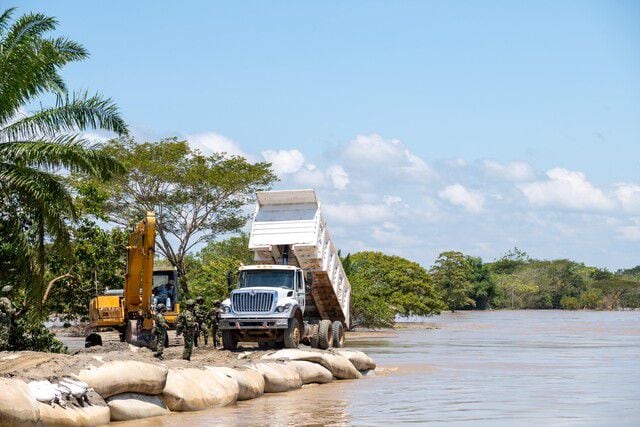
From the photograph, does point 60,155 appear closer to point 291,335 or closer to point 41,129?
point 41,129

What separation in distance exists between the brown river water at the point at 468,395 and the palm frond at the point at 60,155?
4.81 m

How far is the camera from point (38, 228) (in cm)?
1953

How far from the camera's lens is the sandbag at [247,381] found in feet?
57.5

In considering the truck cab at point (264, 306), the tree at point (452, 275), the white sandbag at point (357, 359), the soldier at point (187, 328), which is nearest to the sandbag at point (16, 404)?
the soldier at point (187, 328)

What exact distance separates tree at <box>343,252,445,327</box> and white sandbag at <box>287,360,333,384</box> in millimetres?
22983

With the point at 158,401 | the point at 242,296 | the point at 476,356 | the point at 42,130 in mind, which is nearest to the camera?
the point at 158,401

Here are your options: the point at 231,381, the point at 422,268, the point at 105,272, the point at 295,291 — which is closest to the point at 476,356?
the point at 295,291

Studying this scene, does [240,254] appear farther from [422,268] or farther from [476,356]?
[476,356]

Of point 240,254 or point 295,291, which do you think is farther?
point 240,254

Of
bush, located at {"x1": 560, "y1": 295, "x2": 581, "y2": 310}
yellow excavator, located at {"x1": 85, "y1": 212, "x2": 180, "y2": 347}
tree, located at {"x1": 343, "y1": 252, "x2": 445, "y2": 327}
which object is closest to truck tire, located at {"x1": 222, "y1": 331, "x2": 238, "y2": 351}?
yellow excavator, located at {"x1": 85, "y1": 212, "x2": 180, "y2": 347}

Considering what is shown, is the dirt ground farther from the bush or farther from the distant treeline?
the bush

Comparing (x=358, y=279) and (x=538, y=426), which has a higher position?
(x=358, y=279)

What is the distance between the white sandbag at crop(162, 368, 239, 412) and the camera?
15.6 meters

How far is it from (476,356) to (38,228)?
14.5 meters
